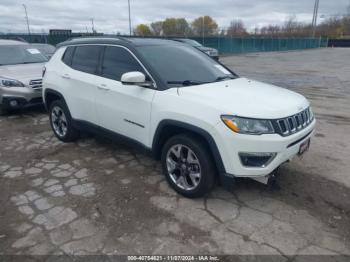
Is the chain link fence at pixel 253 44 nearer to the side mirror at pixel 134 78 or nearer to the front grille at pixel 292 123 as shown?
the side mirror at pixel 134 78

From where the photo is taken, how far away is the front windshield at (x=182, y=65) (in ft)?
12.3

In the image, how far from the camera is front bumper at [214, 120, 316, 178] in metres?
2.98

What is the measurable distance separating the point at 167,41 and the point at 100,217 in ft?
8.93

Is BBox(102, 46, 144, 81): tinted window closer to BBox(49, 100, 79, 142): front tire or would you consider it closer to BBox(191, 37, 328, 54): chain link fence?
BBox(49, 100, 79, 142): front tire

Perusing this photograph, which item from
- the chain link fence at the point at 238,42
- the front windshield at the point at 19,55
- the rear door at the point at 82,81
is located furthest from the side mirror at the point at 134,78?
the chain link fence at the point at 238,42

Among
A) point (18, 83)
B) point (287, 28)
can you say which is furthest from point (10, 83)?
point (287, 28)

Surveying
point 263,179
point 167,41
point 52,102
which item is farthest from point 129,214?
point 52,102

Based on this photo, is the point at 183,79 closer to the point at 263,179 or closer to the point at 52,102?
the point at 263,179

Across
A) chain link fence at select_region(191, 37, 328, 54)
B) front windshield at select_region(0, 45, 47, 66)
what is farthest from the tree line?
front windshield at select_region(0, 45, 47, 66)

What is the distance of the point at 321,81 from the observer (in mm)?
13031

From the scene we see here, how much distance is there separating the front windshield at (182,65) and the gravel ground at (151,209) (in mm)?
1363

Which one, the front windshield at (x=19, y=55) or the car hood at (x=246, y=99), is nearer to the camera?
the car hood at (x=246, y=99)

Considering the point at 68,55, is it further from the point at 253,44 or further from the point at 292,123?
the point at 253,44

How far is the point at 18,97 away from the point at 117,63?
385 centimetres
